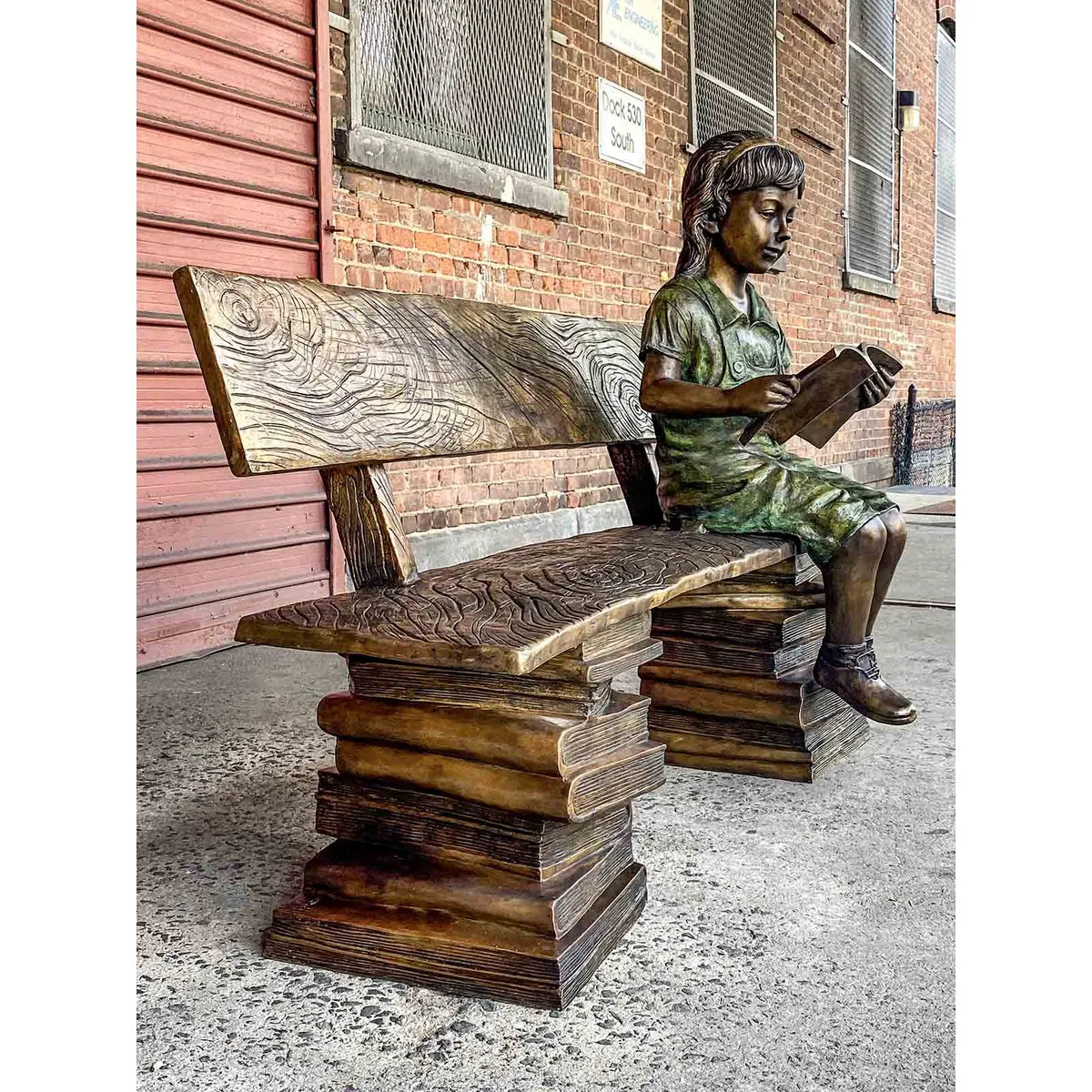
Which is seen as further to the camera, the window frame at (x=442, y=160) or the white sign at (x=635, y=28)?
the white sign at (x=635, y=28)

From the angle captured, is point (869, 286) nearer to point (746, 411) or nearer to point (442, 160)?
Answer: point (442, 160)

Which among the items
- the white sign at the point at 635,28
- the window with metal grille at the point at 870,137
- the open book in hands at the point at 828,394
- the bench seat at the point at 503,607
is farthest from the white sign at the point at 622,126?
the bench seat at the point at 503,607

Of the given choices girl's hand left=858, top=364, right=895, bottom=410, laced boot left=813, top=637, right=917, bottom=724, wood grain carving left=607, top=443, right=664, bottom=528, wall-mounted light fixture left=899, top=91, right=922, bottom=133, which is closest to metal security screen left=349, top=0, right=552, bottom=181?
wood grain carving left=607, top=443, right=664, bottom=528

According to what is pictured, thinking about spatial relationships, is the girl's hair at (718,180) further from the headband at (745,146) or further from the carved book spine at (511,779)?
the carved book spine at (511,779)

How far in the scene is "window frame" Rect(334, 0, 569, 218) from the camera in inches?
169

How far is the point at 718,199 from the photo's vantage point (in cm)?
271

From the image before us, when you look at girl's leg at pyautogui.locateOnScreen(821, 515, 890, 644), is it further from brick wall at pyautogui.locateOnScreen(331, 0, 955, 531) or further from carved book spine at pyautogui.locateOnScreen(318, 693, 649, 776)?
brick wall at pyautogui.locateOnScreen(331, 0, 955, 531)

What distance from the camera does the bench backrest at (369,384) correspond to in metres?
1.83

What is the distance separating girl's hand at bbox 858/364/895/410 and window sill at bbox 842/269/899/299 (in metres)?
7.80

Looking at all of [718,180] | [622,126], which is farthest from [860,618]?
[622,126]

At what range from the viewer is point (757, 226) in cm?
270

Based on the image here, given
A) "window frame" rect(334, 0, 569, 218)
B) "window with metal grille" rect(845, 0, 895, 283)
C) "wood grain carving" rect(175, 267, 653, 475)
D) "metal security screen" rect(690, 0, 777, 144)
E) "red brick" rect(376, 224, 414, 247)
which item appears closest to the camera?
"wood grain carving" rect(175, 267, 653, 475)

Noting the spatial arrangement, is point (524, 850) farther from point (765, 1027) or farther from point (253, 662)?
point (253, 662)

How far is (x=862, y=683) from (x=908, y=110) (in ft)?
34.0
